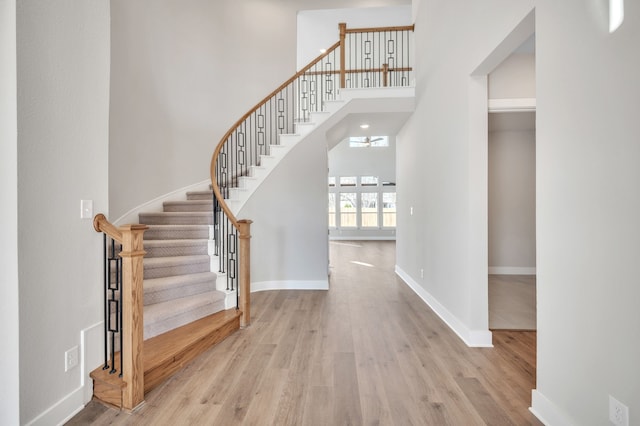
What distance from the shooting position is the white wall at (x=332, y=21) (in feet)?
23.1

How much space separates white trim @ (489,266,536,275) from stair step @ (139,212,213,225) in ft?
17.8

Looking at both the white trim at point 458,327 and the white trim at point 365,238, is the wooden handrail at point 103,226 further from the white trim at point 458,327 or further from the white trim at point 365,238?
the white trim at point 365,238

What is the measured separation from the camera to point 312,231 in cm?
484

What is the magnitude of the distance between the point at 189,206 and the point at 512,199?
594 centimetres

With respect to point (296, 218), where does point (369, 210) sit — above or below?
above

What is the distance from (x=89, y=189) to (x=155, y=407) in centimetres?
147

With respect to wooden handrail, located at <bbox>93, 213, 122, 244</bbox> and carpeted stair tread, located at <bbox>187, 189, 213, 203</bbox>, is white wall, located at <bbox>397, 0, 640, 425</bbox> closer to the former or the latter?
wooden handrail, located at <bbox>93, 213, 122, 244</bbox>

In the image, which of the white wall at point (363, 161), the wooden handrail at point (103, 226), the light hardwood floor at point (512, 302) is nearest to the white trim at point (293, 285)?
the light hardwood floor at point (512, 302)

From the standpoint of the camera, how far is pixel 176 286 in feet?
9.91

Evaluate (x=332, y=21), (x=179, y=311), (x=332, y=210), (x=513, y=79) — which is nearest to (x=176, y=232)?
(x=179, y=311)

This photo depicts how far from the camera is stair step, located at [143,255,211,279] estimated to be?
3090mm

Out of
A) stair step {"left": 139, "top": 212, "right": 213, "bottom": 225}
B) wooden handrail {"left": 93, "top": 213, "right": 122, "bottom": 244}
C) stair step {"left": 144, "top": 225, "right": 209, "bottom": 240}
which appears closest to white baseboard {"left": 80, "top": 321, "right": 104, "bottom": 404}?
wooden handrail {"left": 93, "top": 213, "right": 122, "bottom": 244}

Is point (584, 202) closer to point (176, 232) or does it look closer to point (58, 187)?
point (58, 187)

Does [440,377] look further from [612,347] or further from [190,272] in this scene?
[190,272]
